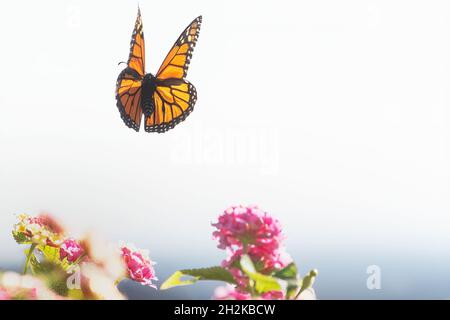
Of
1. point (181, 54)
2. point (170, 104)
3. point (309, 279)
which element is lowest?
point (309, 279)

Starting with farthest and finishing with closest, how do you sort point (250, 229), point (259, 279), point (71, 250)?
point (71, 250) < point (250, 229) < point (259, 279)

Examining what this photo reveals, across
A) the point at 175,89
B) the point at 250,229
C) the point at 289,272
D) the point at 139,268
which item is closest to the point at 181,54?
the point at 175,89

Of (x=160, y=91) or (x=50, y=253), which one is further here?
(x=160, y=91)

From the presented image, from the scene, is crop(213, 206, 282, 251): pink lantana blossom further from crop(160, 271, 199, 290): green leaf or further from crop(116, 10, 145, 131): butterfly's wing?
crop(116, 10, 145, 131): butterfly's wing

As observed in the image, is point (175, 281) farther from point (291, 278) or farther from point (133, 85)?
point (133, 85)
